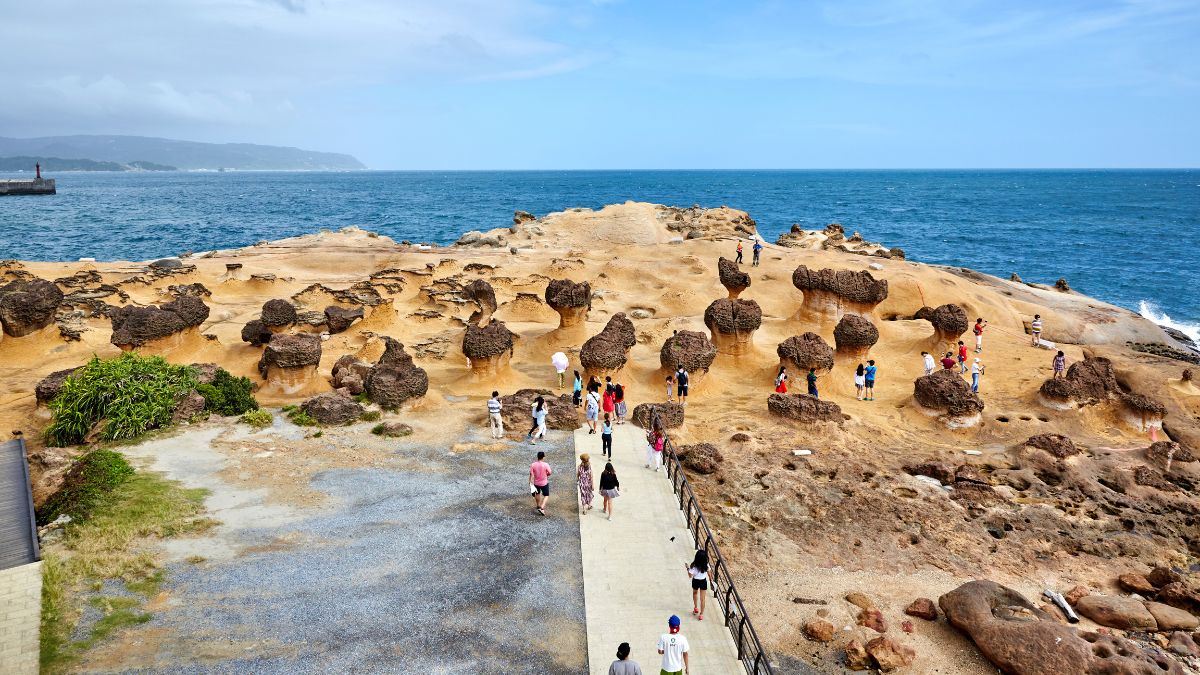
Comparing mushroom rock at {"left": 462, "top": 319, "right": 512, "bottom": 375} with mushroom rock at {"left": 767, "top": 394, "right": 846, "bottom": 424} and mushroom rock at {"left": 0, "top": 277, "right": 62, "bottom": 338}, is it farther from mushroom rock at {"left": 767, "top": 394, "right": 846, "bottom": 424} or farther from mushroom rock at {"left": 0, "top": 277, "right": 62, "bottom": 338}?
mushroom rock at {"left": 0, "top": 277, "right": 62, "bottom": 338}

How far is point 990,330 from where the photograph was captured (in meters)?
38.1

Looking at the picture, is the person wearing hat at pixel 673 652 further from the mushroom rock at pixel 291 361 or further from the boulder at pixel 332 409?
the mushroom rock at pixel 291 361

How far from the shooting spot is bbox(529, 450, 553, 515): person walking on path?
16.7 metres

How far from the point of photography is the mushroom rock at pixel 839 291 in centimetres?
3562

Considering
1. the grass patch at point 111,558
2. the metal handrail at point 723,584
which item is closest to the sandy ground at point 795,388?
the metal handrail at point 723,584

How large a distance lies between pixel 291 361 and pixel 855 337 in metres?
22.0

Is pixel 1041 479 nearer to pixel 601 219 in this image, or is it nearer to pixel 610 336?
pixel 610 336

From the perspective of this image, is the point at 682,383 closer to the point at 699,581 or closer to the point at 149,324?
the point at 699,581

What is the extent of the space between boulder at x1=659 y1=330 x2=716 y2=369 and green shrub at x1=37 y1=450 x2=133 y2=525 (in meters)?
17.6

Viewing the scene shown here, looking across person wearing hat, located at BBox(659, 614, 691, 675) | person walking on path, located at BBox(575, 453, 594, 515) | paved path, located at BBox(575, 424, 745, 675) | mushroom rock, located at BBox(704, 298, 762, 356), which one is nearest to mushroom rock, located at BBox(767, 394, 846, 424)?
mushroom rock, located at BBox(704, 298, 762, 356)

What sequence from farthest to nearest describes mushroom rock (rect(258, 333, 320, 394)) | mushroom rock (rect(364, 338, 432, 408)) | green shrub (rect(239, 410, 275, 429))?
mushroom rock (rect(258, 333, 320, 394)) → mushroom rock (rect(364, 338, 432, 408)) → green shrub (rect(239, 410, 275, 429))

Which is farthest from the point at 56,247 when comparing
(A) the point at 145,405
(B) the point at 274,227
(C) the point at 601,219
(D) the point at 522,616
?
(D) the point at 522,616

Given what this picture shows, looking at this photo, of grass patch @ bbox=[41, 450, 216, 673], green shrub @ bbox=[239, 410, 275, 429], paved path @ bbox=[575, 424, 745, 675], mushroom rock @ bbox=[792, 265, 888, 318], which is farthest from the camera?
mushroom rock @ bbox=[792, 265, 888, 318]

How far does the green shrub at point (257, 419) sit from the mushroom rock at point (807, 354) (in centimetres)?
1859
